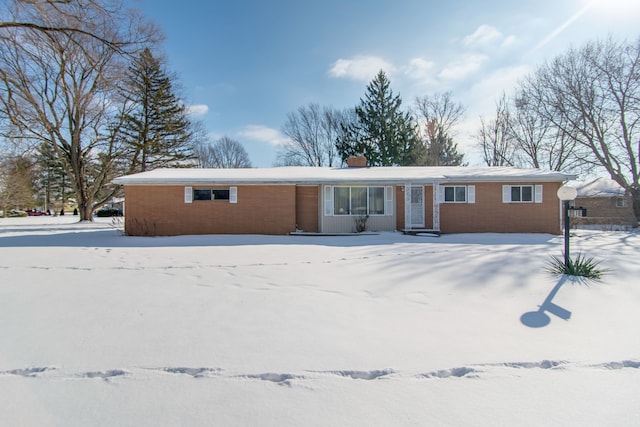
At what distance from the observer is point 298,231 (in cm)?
1439

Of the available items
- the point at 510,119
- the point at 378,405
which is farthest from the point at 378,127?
the point at 378,405

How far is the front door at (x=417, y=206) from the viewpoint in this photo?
14625mm

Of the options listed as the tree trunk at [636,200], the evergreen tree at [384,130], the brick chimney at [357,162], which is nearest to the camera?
the brick chimney at [357,162]

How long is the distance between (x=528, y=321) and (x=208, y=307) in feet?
13.9

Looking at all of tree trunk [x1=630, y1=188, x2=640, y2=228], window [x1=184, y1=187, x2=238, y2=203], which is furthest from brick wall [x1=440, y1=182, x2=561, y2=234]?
tree trunk [x1=630, y1=188, x2=640, y2=228]

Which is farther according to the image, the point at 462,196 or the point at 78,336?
the point at 462,196

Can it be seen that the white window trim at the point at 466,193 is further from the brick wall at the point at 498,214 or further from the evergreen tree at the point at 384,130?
the evergreen tree at the point at 384,130

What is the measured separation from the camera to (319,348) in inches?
130

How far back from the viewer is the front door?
48.0 ft

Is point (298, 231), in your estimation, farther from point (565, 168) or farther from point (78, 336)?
point (565, 168)

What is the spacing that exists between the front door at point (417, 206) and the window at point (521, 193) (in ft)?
12.0

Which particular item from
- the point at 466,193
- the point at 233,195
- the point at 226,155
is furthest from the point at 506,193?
the point at 226,155

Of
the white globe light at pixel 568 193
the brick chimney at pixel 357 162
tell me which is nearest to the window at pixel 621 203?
the brick chimney at pixel 357 162

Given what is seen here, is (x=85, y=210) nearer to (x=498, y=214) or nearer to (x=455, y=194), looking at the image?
(x=455, y=194)
